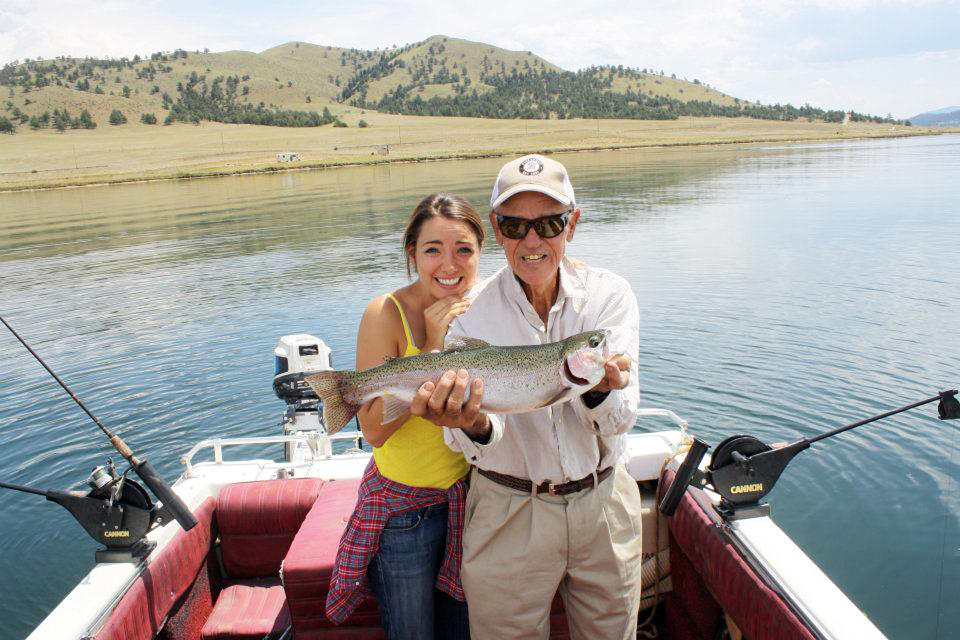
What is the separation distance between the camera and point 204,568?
478cm

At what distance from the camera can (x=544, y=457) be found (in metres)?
2.99

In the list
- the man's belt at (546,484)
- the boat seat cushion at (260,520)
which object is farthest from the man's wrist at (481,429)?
the boat seat cushion at (260,520)

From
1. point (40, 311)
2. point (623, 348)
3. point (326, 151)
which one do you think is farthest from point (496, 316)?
point (326, 151)

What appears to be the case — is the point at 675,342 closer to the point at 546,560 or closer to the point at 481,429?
the point at 546,560

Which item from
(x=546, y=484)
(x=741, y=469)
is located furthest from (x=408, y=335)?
(x=741, y=469)

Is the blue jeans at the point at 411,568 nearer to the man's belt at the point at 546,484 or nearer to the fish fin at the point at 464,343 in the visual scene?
the man's belt at the point at 546,484

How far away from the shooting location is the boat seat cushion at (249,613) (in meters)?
4.65

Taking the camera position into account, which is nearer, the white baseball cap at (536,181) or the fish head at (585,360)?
the fish head at (585,360)

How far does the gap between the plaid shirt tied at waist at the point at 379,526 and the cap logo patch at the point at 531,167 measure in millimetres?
1552

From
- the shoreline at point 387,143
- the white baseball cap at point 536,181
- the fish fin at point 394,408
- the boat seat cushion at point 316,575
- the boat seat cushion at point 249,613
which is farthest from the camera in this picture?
the shoreline at point 387,143

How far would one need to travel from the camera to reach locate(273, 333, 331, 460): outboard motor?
6.36 m

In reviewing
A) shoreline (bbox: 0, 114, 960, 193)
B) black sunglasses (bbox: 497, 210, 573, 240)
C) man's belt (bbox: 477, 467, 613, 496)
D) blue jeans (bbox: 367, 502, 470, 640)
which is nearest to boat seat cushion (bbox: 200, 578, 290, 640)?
blue jeans (bbox: 367, 502, 470, 640)

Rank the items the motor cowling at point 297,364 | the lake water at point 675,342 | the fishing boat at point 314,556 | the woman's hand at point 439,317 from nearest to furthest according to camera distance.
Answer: the woman's hand at point 439,317, the fishing boat at point 314,556, the motor cowling at point 297,364, the lake water at point 675,342

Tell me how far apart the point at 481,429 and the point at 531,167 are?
3.76 ft
